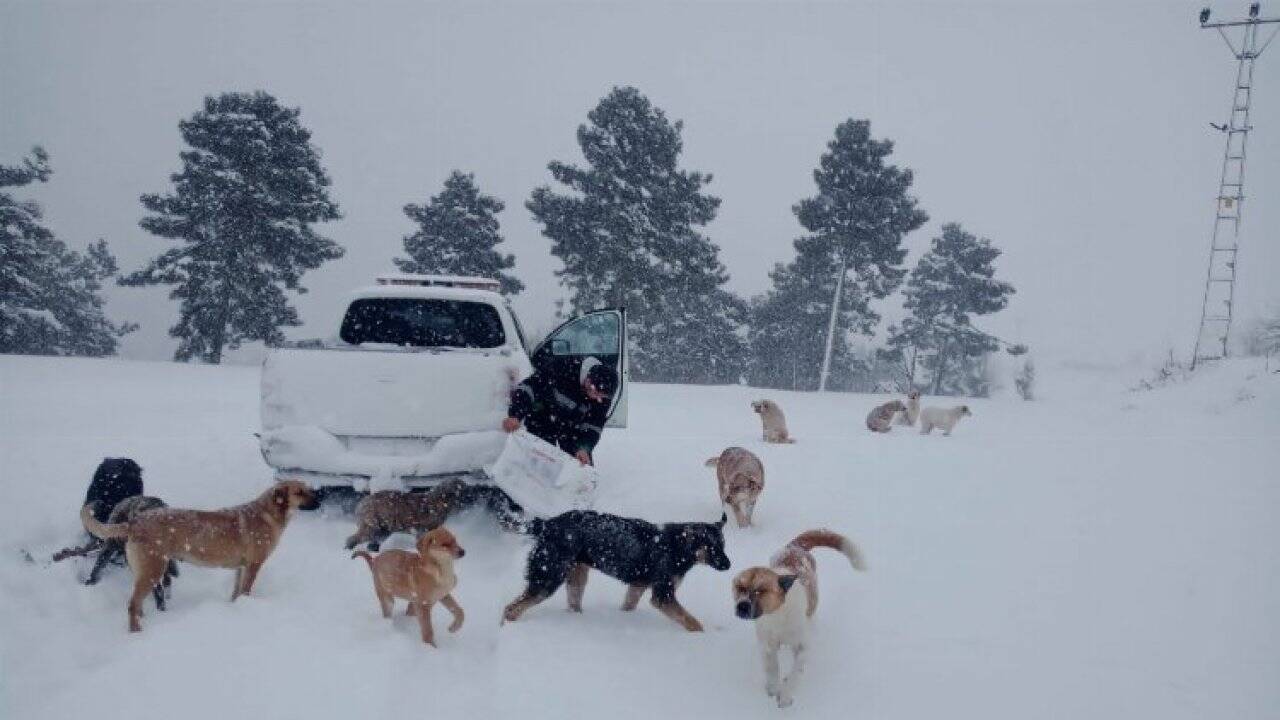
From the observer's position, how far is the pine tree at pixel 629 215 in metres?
27.1

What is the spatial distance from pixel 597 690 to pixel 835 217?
28.4 metres

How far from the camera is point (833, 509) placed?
661 centimetres

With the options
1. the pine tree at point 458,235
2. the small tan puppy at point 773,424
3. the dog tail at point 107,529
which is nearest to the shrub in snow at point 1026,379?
the pine tree at point 458,235

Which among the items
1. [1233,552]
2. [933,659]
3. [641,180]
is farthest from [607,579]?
[641,180]

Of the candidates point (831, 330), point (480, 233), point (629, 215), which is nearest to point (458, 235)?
point (480, 233)

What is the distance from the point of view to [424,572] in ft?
12.8

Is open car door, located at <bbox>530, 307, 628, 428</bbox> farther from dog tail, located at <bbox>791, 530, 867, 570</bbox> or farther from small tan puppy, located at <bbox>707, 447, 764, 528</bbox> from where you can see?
dog tail, located at <bbox>791, 530, 867, 570</bbox>

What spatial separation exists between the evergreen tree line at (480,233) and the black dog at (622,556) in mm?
17417

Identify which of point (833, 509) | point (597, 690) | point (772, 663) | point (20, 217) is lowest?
point (597, 690)

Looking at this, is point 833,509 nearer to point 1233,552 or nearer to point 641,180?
point 1233,552


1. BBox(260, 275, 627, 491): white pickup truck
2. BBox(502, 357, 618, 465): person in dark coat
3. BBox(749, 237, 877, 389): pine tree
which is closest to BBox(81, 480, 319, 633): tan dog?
BBox(260, 275, 627, 491): white pickup truck

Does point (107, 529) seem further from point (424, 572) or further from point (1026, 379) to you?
point (1026, 379)

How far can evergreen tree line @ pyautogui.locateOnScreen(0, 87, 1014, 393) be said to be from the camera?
24203mm

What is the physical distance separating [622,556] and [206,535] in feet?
8.50
